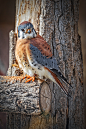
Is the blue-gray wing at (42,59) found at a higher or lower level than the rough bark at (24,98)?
higher

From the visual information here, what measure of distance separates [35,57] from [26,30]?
25cm

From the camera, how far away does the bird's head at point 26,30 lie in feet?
4.15

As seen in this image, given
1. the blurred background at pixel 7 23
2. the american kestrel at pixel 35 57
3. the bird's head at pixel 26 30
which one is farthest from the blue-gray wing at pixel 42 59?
the blurred background at pixel 7 23

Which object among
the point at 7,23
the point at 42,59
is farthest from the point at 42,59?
the point at 7,23

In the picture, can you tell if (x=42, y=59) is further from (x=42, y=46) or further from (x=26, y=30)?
(x=26, y=30)

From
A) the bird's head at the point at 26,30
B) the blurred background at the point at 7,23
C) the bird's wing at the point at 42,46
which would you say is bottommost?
the bird's wing at the point at 42,46

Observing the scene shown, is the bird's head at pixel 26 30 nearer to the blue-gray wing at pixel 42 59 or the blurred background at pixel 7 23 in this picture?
the blue-gray wing at pixel 42 59

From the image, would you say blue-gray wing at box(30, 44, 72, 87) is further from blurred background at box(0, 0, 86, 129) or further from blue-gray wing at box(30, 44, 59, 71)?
blurred background at box(0, 0, 86, 129)

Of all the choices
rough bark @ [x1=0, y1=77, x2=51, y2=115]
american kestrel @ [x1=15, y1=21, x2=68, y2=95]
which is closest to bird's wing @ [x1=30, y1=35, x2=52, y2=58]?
american kestrel @ [x1=15, y1=21, x2=68, y2=95]

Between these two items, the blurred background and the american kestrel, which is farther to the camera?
the blurred background

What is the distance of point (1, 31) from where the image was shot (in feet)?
6.80

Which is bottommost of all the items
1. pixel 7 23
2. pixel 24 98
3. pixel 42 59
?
pixel 24 98

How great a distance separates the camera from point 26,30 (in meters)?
1.27

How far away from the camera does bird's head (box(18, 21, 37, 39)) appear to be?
1264 millimetres
